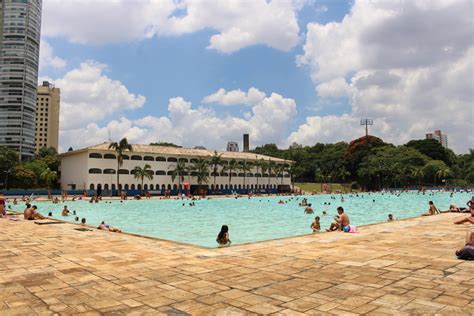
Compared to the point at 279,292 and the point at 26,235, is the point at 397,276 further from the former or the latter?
the point at 26,235

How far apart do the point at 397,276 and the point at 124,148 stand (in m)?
51.1

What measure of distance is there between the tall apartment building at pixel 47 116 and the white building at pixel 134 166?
257ft

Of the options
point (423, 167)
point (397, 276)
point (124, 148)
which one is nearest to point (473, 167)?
point (423, 167)

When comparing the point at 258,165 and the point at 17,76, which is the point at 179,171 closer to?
the point at 258,165

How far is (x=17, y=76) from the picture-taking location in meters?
93.9

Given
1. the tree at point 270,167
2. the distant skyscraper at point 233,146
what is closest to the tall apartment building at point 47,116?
the distant skyscraper at point 233,146

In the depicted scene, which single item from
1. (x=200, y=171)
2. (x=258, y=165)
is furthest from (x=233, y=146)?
(x=200, y=171)

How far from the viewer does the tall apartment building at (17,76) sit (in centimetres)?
9362

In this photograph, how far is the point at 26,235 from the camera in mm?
11867

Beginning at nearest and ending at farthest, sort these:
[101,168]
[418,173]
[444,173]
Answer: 1. [101,168]
2. [418,173]
3. [444,173]

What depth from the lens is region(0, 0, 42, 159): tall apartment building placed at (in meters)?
93.6

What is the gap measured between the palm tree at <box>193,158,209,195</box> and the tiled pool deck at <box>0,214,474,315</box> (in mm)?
54513

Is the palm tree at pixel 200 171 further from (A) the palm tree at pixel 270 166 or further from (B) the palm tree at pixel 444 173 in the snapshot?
(B) the palm tree at pixel 444 173

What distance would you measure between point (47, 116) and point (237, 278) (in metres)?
143
